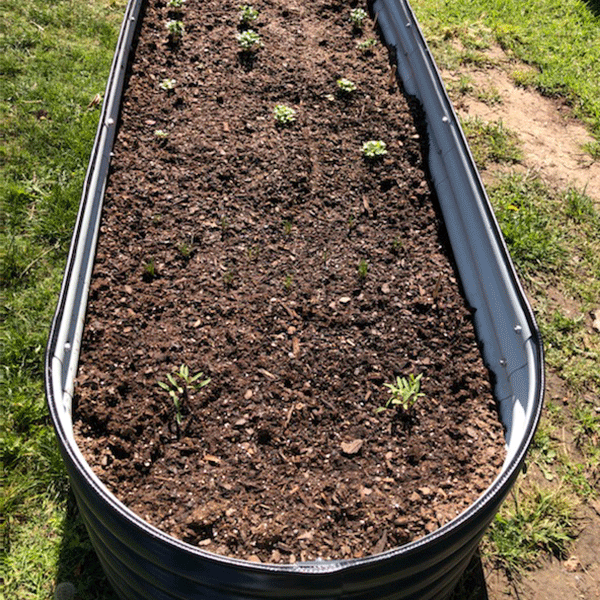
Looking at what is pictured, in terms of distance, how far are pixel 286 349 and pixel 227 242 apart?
748 mm

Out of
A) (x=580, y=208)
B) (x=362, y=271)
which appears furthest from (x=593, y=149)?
(x=362, y=271)

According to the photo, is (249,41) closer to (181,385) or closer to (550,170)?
(550,170)

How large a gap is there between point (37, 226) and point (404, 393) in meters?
2.47

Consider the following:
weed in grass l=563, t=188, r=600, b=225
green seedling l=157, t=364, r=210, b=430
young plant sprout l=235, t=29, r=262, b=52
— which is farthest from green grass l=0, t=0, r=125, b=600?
weed in grass l=563, t=188, r=600, b=225

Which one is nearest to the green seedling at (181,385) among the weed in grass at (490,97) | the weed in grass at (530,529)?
the weed in grass at (530,529)

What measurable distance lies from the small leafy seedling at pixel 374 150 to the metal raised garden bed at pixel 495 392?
0.29 m

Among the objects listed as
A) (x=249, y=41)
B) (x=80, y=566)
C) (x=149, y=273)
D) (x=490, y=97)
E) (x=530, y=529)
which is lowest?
(x=80, y=566)

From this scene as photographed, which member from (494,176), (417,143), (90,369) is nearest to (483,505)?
(90,369)

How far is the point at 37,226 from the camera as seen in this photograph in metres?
3.79

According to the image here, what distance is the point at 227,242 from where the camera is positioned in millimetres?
3299

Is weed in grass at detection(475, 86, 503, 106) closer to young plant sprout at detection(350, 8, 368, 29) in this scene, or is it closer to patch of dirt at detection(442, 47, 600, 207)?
patch of dirt at detection(442, 47, 600, 207)

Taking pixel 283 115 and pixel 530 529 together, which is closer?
pixel 530 529

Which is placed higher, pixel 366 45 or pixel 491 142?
pixel 366 45

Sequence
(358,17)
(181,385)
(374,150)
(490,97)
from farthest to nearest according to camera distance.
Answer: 1. (490,97)
2. (358,17)
3. (374,150)
4. (181,385)
